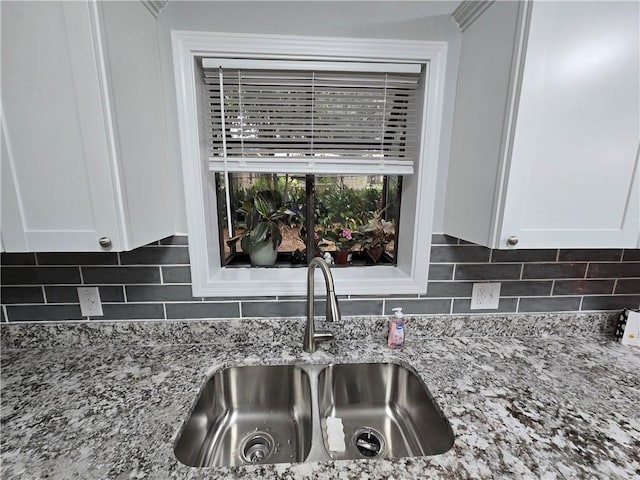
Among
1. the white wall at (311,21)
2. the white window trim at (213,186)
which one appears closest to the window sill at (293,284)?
the white window trim at (213,186)

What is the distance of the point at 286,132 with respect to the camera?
1093mm

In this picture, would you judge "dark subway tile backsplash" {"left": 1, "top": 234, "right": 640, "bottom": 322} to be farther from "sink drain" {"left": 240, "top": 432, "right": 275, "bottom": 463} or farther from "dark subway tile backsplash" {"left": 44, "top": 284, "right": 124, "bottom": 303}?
"sink drain" {"left": 240, "top": 432, "right": 275, "bottom": 463}

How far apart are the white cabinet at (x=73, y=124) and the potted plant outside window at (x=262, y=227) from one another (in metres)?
0.46

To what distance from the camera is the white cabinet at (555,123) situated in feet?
2.49

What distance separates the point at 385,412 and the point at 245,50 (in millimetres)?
1429

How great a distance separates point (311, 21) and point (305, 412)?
1.41 m

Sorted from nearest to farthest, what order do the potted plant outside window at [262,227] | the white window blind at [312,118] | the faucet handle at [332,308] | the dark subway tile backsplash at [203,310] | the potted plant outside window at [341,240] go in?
the faucet handle at [332,308]
the white window blind at [312,118]
the dark subway tile backsplash at [203,310]
the potted plant outside window at [262,227]
the potted plant outside window at [341,240]

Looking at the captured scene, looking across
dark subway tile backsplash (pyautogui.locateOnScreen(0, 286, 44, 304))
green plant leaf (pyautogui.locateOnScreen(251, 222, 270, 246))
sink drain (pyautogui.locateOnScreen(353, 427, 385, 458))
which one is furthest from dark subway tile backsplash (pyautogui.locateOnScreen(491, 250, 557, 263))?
dark subway tile backsplash (pyautogui.locateOnScreen(0, 286, 44, 304))

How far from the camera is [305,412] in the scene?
1061mm

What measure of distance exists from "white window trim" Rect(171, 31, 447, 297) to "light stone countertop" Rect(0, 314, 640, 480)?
0.55 ft

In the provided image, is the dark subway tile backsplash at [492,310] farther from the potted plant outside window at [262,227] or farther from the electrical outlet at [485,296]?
the potted plant outside window at [262,227]

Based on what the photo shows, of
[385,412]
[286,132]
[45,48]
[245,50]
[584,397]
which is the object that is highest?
[245,50]

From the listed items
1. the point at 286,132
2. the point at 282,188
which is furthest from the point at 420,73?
the point at 282,188

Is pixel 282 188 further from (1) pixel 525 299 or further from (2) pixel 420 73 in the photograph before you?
(1) pixel 525 299
